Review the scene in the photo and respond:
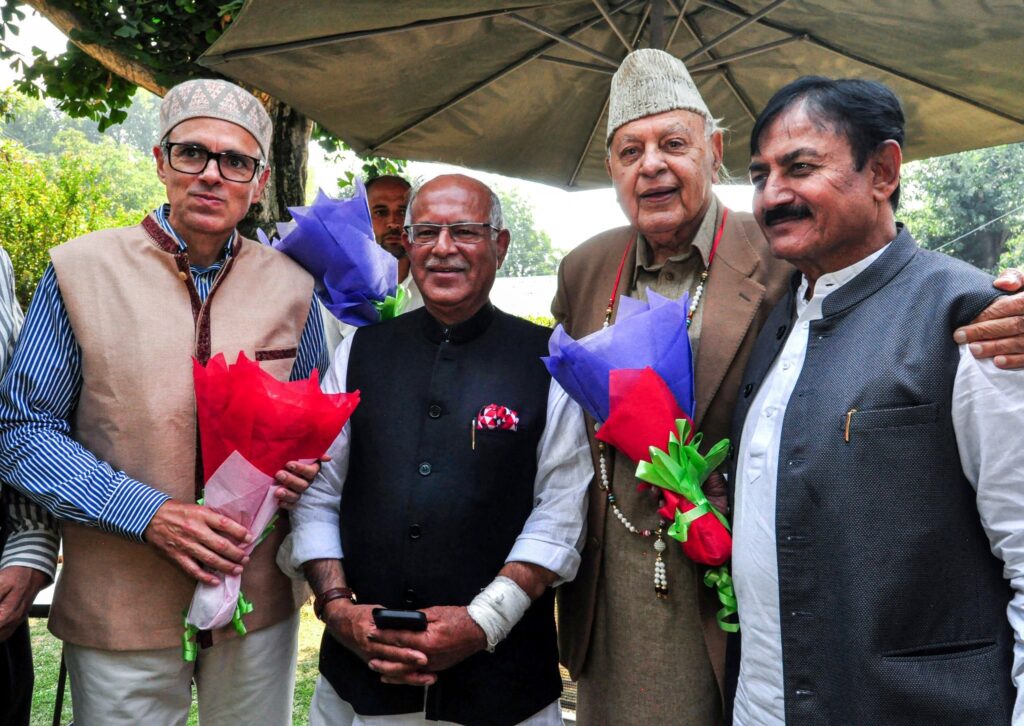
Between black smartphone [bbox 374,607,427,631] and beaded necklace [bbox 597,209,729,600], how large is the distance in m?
0.66

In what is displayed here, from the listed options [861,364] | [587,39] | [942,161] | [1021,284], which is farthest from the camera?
[942,161]

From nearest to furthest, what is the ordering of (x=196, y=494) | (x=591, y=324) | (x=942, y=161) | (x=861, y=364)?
(x=861, y=364) < (x=196, y=494) < (x=591, y=324) < (x=942, y=161)

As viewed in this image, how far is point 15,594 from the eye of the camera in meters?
2.13

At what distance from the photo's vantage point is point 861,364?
1733mm

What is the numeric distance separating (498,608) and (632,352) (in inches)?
30.9

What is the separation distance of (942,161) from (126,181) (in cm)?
5877

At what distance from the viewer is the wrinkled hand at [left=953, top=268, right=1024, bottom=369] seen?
1.48 meters

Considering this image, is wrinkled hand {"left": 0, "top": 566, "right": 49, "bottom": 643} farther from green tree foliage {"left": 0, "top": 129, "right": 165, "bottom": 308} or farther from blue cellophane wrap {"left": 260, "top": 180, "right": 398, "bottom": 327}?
green tree foliage {"left": 0, "top": 129, "right": 165, "bottom": 308}

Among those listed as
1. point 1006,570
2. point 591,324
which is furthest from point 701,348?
point 1006,570

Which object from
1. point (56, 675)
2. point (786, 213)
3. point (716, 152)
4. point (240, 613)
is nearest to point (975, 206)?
point (716, 152)

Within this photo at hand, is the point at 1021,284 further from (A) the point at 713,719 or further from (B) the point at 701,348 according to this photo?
(A) the point at 713,719

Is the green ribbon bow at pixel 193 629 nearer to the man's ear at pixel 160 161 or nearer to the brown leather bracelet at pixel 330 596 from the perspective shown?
the brown leather bracelet at pixel 330 596

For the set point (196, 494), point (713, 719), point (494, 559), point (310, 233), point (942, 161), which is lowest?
point (713, 719)

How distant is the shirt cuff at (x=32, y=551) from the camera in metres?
2.17
